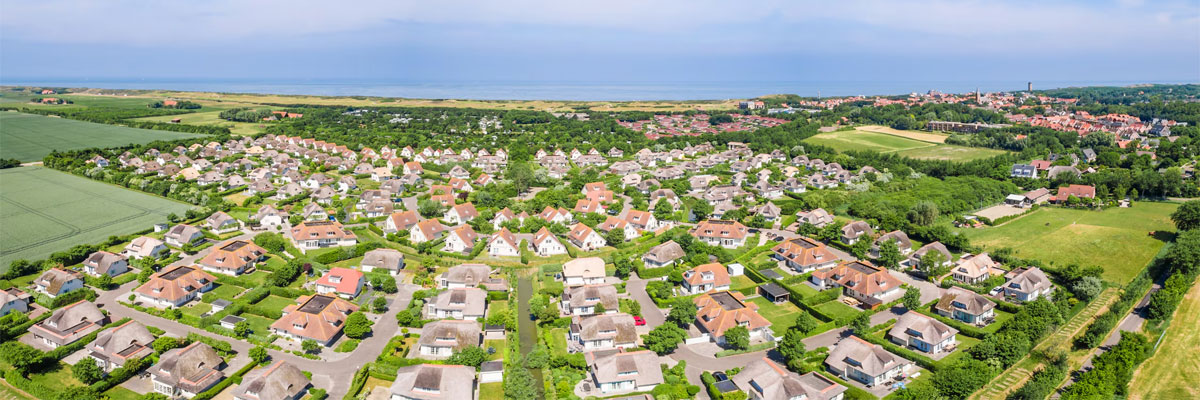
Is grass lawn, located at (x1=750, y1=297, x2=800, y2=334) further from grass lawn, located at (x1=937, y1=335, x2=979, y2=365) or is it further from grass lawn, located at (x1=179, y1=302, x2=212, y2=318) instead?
grass lawn, located at (x1=179, y1=302, x2=212, y2=318)

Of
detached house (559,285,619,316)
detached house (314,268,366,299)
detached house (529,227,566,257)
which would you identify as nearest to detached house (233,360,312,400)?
detached house (314,268,366,299)

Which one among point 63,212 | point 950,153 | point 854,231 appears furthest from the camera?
point 950,153

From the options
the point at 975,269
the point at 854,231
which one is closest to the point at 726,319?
the point at 975,269

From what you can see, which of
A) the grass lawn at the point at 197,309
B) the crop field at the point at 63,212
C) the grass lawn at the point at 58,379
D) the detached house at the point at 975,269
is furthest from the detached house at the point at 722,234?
the crop field at the point at 63,212

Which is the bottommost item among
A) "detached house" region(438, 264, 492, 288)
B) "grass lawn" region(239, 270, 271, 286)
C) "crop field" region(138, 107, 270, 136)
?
"grass lawn" region(239, 270, 271, 286)

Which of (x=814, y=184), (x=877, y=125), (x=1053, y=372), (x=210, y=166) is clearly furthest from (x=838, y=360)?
(x=877, y=125)

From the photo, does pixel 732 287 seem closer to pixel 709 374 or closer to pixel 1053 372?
pixel 709 374

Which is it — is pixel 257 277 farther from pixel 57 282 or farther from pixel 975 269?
pixel 975 269
